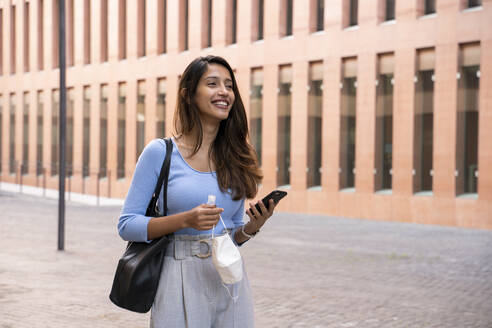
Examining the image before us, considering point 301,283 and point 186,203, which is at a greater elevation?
point 186,203

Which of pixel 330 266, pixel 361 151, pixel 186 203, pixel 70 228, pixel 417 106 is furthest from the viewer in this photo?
pixel 361 151

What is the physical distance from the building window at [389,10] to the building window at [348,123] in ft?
5.42

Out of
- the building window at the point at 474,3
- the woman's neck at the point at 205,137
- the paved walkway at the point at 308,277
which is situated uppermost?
the building window at the point at 474,3

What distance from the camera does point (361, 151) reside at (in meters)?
21.5

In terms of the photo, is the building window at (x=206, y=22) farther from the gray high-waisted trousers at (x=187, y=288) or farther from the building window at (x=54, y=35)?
the gray high-waisted trousers at (x=187, y=288)

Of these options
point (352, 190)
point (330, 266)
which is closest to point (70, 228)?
point (330, 266)

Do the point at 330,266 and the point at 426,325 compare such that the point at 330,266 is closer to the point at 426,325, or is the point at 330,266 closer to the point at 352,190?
the point at 426,325

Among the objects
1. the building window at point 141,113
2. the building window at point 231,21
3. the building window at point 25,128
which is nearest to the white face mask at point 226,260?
the building window at point 231,21

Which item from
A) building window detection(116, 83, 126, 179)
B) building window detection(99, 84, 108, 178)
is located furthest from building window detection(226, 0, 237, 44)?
building window detection(99, 84, 108, 178)

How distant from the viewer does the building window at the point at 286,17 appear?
943 inches

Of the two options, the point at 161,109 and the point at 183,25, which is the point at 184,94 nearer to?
the point at 183,25

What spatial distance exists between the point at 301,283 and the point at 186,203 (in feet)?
21.9

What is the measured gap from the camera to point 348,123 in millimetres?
22109

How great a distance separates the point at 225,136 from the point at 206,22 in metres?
25.0
